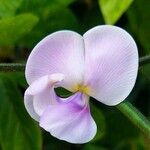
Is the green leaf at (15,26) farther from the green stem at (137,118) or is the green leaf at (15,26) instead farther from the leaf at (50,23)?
the green stem at (137,118)

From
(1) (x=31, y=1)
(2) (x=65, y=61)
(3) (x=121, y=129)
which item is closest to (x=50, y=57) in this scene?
(2) (x=65, y=61)

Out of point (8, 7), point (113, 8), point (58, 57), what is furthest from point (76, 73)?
point (8, 7)

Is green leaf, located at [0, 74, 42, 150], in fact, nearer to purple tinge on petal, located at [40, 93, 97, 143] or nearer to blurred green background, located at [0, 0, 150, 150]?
blurred green background, located at [0, 0, 150, 150]

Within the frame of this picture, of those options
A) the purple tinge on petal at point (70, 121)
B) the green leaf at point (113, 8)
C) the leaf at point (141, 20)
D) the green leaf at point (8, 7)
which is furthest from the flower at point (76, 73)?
the leaf at point (141, 20)

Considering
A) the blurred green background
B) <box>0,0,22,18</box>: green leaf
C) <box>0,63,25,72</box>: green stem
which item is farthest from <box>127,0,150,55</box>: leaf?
<box>0,63,25,72</box>: green stem

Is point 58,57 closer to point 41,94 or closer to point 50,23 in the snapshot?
point 41,94

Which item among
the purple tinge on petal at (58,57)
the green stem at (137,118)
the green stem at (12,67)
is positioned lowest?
the green stem at (137,118)

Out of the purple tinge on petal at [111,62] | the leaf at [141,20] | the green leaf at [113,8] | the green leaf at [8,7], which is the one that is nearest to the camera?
the purple tinge on petal at [111,62]
